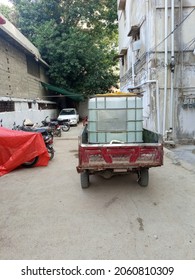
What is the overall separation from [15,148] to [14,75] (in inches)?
308

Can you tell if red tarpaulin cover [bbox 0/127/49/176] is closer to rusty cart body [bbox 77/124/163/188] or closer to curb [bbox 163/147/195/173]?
rusty cart body [bbox 77/124/163/188]

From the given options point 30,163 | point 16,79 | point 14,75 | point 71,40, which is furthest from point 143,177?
point 71,40

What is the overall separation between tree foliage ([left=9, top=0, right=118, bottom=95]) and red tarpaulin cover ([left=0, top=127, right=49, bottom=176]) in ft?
48.6

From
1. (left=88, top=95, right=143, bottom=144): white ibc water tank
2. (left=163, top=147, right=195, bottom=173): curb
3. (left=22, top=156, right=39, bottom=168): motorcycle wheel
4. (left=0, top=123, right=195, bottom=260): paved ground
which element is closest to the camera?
(left=0, top=123, right=195, bottom=260): paved ground

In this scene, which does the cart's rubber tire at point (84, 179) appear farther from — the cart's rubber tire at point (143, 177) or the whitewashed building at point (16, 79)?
the whitewashed building at point (16, 79)

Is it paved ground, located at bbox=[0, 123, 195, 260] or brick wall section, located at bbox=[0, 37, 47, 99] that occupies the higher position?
brick wall section, located at bbox=[0, 37, 47, 99]

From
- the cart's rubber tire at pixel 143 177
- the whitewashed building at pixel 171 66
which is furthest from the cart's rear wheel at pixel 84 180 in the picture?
the whitewashed building at pixel 171 66

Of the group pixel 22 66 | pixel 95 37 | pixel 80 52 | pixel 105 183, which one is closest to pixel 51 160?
pixel 105 183

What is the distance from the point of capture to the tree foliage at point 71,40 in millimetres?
20375

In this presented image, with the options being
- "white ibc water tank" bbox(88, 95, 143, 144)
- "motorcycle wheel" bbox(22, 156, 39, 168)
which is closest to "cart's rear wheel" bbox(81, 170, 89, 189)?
"white ibc water tank" bbox(88, 95, 143, 144)

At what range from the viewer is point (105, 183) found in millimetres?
5531

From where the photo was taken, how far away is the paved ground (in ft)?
9.82

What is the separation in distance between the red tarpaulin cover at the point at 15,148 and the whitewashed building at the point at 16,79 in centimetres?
346
